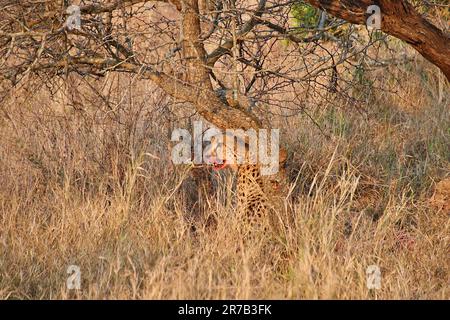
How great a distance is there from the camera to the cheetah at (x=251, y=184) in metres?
4.38

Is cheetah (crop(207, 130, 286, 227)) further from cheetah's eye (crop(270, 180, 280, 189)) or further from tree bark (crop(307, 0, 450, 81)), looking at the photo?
tree bark (crop(307, 0, 450, 81))

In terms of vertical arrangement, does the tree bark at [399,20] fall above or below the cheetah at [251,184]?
above

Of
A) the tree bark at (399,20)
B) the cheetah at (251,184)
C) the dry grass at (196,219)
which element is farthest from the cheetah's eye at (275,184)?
the tree bark at (399,20)

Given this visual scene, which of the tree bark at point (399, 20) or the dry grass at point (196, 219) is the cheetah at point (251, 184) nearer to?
the dry grass at point (196, 219)

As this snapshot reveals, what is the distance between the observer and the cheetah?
438 cm

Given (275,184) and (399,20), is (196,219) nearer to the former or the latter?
(275,184)

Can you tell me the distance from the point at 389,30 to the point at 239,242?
143cm

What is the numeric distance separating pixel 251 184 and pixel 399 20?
48.2 inches

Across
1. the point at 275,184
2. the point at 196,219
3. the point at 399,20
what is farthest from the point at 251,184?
the point at 399,20

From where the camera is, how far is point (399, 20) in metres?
4.25

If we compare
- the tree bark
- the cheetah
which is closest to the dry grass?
the cheetah

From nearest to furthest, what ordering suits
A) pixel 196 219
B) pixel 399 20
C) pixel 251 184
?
pixel 399 20, pixel 251 184, pixel 196 219

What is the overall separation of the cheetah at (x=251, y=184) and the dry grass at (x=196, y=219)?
0.11 m
